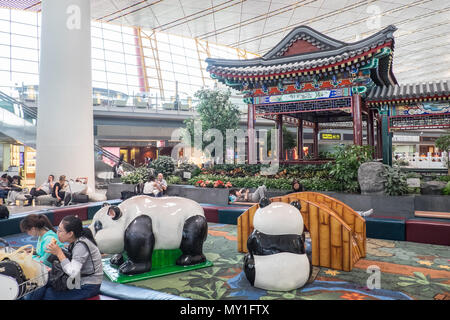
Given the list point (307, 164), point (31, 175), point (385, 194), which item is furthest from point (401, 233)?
point (31, 175)

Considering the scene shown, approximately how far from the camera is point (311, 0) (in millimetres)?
19703

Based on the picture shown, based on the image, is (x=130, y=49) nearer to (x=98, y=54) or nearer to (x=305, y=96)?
(x=98, y=54)

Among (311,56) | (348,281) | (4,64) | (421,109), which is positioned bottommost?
(348,281)

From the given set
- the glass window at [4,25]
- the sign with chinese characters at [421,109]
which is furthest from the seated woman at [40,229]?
the glass window at [4,25]

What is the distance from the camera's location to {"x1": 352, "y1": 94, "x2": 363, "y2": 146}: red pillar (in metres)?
9.42

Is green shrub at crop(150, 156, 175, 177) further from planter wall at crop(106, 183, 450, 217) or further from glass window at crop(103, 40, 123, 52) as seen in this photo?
glass window at crop(103, 40, 123, 52)

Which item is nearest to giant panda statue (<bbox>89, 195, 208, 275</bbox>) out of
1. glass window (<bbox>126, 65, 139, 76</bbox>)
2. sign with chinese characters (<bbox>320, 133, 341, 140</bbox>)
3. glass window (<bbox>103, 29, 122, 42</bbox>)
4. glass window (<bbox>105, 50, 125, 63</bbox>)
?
glass window (<bbox>126, 65, 139, 76</bbox>)

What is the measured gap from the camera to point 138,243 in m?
3.78

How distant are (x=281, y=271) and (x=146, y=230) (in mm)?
1627

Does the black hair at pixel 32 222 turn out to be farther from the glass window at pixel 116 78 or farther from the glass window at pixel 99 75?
the glass window at pixel 116 78

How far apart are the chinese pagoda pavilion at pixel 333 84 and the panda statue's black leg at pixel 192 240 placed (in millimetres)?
6752

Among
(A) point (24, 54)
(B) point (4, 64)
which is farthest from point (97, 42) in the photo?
(B) point (4, 64)
